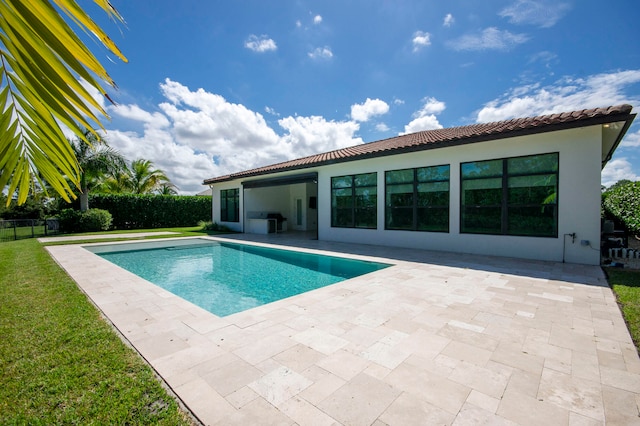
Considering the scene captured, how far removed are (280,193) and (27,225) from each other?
14.7m

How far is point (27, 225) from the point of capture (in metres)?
16.1

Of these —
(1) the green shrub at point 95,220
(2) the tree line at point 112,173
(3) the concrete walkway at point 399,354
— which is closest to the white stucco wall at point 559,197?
(3) the concrete walkway at point 399,354

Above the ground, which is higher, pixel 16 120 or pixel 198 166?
pixel 198 166

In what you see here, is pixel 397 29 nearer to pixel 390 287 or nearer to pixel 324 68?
pixel 324 68

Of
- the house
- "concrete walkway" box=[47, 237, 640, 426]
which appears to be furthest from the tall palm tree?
"concrete walkway" box=[47, 237, 640, 426]

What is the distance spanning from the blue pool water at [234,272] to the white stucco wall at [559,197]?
3.21 meters

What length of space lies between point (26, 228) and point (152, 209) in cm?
715

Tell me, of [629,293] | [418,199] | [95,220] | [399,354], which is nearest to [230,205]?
[95,220]

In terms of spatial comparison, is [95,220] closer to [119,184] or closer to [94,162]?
[94,162]

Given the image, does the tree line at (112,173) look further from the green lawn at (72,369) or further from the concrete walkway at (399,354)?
the concrete walkway at (399,354)

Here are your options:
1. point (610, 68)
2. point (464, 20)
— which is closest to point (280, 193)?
point (464, 20)

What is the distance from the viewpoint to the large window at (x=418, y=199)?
10141mm

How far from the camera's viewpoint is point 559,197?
7980mm

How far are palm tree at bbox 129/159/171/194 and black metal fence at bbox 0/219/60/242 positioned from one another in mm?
11257
